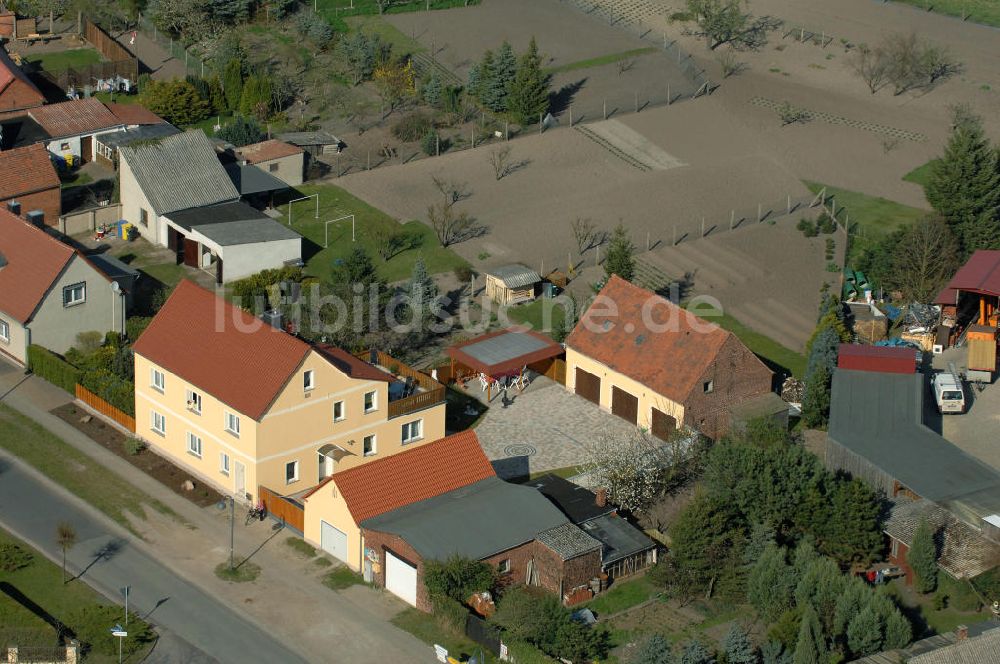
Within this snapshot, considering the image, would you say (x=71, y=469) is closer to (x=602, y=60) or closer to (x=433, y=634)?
(x=433, y=634)

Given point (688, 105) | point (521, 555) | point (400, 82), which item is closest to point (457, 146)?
point (400, 82)

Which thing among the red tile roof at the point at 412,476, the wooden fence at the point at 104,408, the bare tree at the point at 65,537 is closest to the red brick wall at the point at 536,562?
the red tile roof at the point at 412,476

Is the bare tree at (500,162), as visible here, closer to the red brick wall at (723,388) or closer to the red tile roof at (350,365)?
the red brick wall at (723,388)

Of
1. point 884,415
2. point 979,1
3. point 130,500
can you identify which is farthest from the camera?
point 979,1

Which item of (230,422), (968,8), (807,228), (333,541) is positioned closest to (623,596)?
(333,541)

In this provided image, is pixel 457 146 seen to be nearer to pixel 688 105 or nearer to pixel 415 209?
pixel 415 209

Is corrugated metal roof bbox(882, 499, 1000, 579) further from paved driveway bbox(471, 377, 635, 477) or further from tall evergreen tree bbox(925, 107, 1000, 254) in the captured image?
tall evergreen tree bbox(925, 107, 1000, 254)
